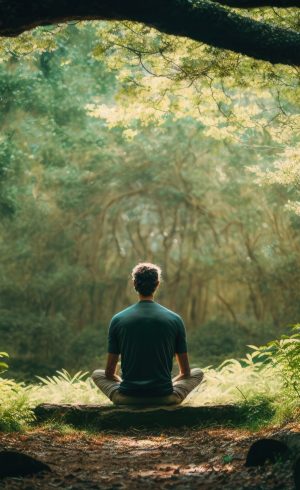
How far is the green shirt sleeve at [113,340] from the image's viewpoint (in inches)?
248

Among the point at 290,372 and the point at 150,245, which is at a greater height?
the point at 150,245

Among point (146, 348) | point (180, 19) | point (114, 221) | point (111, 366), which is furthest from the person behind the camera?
point (114, 221)

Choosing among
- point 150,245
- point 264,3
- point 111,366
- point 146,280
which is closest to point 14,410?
point 111,366

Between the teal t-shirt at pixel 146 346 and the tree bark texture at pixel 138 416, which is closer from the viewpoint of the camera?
the teal t-shirt at pixel 146 346

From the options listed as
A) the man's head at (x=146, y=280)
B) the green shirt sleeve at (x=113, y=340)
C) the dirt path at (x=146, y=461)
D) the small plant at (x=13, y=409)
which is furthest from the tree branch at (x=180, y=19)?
the dirt path at (x=146, y=461)

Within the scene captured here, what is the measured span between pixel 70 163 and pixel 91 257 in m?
3.58

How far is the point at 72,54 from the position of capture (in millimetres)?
17500

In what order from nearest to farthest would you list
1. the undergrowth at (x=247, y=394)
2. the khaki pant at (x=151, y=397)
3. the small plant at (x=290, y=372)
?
the small plant at (x=290, y=372)
the undergrowth at (x=247, y=394)
the khaki pant at (x=151, y=397)

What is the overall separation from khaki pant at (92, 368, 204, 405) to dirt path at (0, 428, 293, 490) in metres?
0.32

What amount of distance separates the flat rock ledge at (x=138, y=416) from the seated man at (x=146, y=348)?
144mm

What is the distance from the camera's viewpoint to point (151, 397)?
6227mm

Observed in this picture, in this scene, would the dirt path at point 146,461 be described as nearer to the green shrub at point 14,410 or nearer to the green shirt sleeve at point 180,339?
the green shrub at point 14,410

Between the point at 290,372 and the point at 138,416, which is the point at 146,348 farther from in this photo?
the point at 290,372

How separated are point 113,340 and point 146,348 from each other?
405 mm
